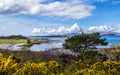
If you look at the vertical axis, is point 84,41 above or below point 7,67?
below

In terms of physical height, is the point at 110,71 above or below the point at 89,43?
above

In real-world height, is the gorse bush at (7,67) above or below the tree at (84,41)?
above

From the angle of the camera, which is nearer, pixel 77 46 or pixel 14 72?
pixel 14 72

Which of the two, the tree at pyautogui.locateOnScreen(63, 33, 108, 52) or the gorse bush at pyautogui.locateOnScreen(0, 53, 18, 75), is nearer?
the gorse bush at pyautogui.locateOnScreen(0, 53, 18, 75)

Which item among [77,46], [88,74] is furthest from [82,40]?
[88,74]

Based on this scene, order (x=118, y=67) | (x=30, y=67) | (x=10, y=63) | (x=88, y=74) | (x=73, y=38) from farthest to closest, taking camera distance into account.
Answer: (x=73, y=38) → (x=118, y=67) → (x=88, y=74) → (x=30, y=67) → (x=10, y=63)

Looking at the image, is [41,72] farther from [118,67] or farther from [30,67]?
[118,67]

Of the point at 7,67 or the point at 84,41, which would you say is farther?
the point at 84,41

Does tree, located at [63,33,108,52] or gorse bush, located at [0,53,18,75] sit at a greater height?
gorse bush, located at [0,53,18,75]

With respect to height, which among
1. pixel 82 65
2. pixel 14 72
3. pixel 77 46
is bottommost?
pixel 77 46

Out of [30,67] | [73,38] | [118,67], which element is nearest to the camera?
[30,67]

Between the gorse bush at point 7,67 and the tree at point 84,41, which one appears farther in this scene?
the tree at point 84,41

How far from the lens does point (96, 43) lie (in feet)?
261

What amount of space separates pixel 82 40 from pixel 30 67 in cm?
6650
